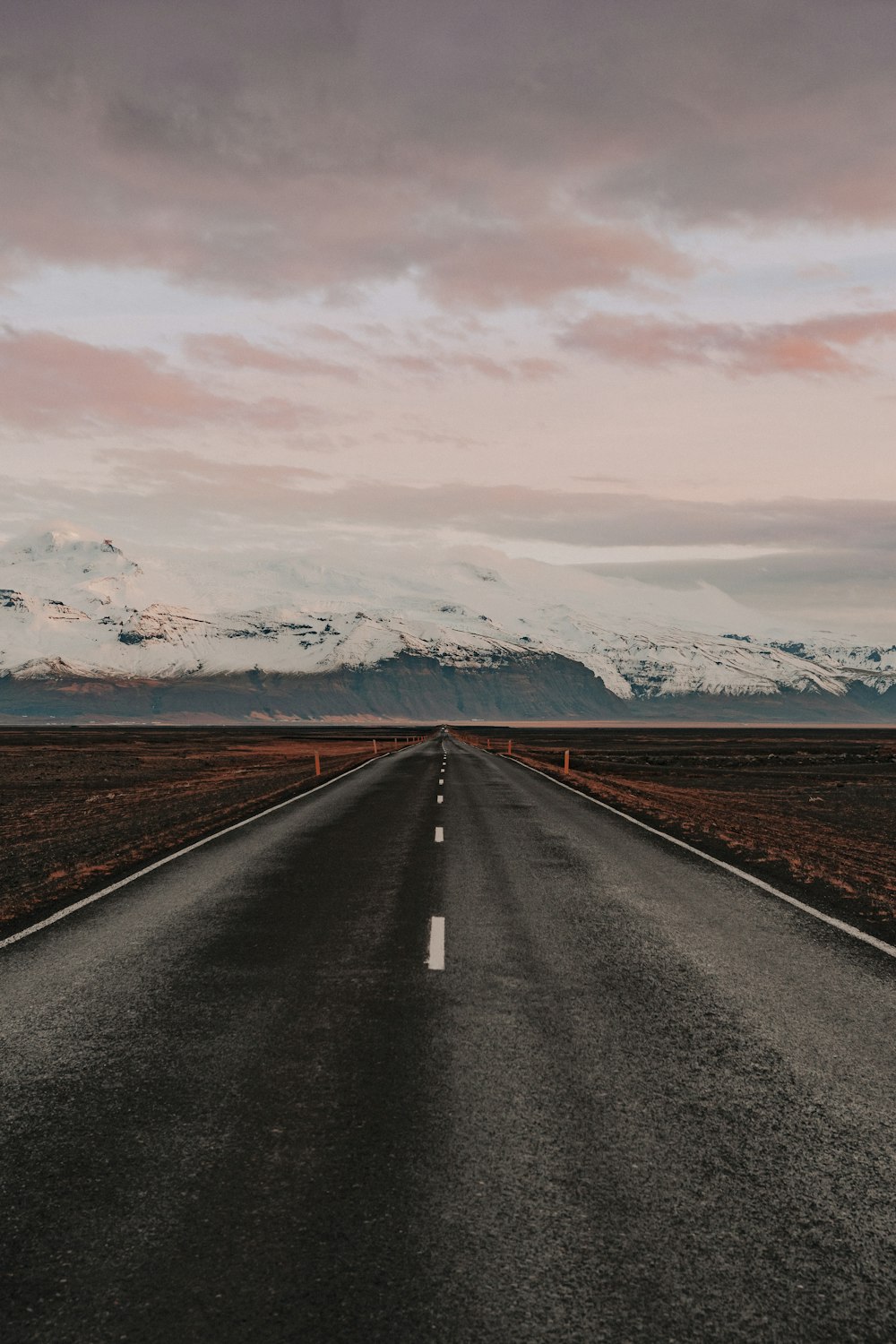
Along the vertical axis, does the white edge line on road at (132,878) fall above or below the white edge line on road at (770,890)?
below

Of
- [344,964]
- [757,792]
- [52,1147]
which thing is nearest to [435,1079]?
[52,1147]

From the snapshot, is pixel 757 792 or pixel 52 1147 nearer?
pixel 52 1147

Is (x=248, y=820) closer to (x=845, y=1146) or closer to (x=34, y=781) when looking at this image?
(x=845, y=1146)

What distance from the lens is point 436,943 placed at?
9.08 metres

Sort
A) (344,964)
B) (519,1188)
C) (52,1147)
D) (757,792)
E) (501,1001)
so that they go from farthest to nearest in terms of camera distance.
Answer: (757,792)
(344,964)
(501,1001)
(52,1147)
(519,1188)

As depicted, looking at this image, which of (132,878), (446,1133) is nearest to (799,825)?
(132,878)

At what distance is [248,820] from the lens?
20.4 m

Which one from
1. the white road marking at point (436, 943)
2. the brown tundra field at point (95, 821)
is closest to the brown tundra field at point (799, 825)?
the white road marking at point (436, 943)

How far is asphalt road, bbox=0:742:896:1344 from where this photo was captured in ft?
11.6

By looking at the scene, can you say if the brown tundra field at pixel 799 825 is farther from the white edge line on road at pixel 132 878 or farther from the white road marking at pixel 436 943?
the white edge line on road at pixel 132 878

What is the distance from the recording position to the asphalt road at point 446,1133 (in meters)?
3.54

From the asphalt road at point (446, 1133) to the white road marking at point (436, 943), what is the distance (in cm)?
10

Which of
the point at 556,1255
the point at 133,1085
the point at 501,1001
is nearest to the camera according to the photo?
the point at 556,1255

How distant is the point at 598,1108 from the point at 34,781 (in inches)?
1700
